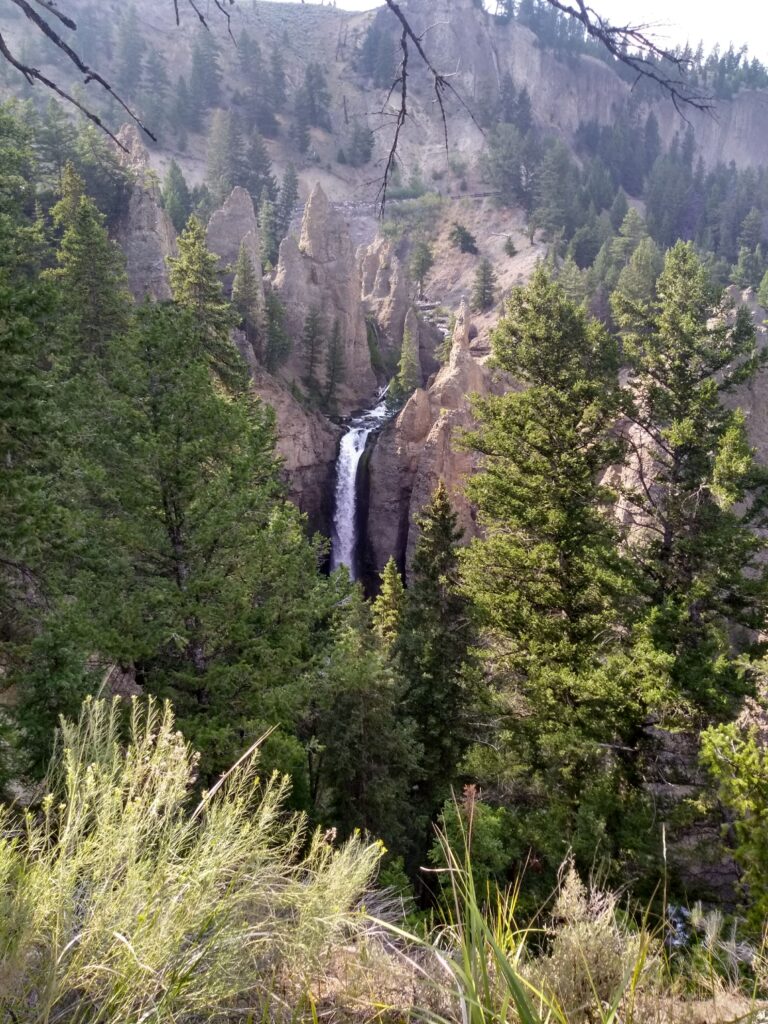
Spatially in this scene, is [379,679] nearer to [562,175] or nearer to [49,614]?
[49,614]

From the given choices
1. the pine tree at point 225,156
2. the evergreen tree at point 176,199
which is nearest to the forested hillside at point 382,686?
the evergreen tree at point 176,199

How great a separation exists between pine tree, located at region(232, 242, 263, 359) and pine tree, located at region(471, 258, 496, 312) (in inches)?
1053

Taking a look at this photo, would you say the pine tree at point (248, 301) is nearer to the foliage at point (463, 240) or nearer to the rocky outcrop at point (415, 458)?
the rocky outcrop at point (415, 458)

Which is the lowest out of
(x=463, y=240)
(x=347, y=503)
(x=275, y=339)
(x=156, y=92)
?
(x=347, y=503)

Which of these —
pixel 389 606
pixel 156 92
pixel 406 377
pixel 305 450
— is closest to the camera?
pixel 389 606

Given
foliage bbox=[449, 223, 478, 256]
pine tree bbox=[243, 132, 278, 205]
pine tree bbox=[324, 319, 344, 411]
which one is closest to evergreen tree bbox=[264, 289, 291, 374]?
pine tree bbox=[324, 319, 344, 411]

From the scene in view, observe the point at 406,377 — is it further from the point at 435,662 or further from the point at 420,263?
the point at 420,263

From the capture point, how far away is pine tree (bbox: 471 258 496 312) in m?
54.4

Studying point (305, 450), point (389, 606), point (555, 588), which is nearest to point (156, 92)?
point (305, 450)

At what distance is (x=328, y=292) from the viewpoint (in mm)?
41562

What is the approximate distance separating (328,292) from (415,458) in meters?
16.2

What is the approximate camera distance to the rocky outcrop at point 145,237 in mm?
30781

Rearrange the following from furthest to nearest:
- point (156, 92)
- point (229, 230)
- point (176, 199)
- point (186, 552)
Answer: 1. point (156, 92)
2. point (176, 199)
3. point (229, 230)
4. point (186, 552)

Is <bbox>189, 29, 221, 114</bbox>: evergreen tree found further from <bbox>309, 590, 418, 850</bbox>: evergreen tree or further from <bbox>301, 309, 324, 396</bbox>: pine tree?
<bbox>309, 590, 418, 850</bbox>: evergreen tree
